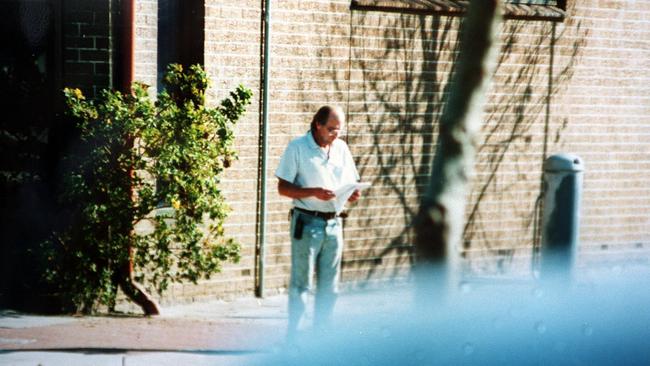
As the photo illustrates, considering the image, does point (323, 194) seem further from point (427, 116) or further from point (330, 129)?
point (427, 116)

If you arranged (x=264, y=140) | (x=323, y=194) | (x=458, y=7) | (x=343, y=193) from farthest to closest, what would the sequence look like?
(x=458, y=7)
(x=264, y=140)
(x=343, y=193)
(x=323, y=194)

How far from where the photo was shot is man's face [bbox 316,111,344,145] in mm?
6586

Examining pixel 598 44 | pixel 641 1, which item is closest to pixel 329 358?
pixel 598 44

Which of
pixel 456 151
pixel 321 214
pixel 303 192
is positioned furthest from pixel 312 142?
pixel 456 151

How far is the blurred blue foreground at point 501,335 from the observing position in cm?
511

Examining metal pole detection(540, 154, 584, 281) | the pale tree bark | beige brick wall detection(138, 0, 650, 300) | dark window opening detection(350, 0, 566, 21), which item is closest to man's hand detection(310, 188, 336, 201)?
metal pole detection(540, 154, 584, 281)

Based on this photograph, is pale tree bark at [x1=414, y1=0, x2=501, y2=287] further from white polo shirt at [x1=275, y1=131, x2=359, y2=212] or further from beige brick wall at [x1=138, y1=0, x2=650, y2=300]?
beige brick wall at [x1=138, y1=0, x2=650, y2=300]

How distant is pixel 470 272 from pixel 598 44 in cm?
311

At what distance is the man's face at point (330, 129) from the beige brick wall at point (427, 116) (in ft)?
6.71

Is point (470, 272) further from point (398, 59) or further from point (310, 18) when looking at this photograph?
point (310, 18)

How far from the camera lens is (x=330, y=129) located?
21.8 ft

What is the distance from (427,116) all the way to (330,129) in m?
3.37

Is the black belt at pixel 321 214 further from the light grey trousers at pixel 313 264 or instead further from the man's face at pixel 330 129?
the man's face at pixel 330 129

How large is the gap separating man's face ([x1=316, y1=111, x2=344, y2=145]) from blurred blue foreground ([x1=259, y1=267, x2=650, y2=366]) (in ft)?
4.46
